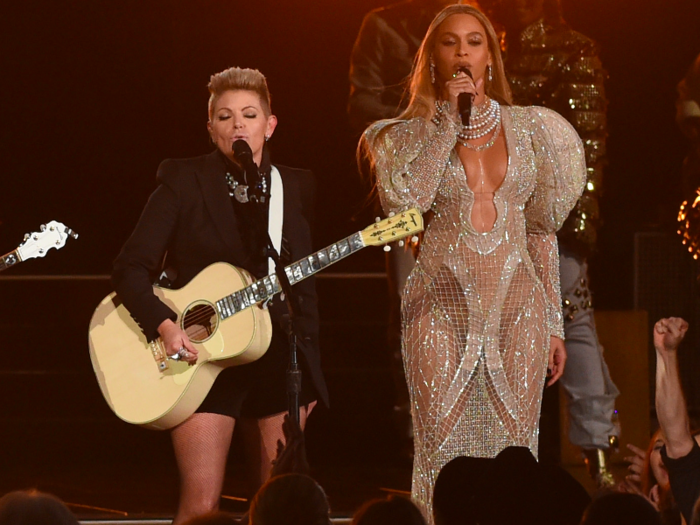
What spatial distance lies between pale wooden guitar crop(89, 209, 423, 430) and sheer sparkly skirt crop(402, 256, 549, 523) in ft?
0.84

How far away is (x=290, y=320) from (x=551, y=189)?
0.93 metres

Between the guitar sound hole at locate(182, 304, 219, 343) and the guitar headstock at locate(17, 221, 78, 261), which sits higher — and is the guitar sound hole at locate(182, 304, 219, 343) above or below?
below

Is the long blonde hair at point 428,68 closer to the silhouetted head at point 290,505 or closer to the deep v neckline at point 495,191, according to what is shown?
the deep v neckline at point 495,191

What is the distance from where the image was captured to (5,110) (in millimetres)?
7902

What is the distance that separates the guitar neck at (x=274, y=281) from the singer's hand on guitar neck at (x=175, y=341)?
0.15m

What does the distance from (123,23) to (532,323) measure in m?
4.75

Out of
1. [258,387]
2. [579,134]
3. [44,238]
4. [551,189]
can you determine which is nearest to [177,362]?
[258,387]

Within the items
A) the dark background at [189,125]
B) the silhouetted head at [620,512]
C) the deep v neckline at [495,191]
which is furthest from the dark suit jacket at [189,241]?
the dark background at [189,125]

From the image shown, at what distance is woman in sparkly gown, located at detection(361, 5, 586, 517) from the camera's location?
3.84 metres

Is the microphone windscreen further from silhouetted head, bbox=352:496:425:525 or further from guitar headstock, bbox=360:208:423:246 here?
silhouetted head, bbox=352:496:425:525

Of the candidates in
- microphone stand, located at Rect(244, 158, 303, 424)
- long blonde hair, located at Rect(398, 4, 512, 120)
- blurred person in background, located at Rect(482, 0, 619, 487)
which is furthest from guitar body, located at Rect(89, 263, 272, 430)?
blurred person in background, located at Rect(482, 0, 619, 487)

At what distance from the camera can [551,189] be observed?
156 inches

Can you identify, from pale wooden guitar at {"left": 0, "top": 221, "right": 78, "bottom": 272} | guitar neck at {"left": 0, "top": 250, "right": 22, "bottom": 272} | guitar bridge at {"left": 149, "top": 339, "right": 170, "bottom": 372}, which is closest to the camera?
guitar bridge at {"left": 149, "top": 339, "right": 170, "bottom": 372}

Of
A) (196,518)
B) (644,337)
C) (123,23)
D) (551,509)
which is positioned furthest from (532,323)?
(123,23)
